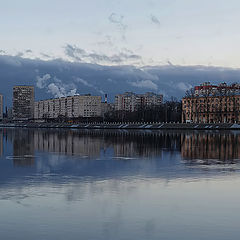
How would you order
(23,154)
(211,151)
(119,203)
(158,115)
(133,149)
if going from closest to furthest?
(119,203), (23,154), (211,151), (133,149), (158,115)

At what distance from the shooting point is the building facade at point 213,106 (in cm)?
12600

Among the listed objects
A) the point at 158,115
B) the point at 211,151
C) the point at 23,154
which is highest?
the point at 158,115

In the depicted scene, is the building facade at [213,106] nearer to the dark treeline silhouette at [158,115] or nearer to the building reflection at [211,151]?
the dark treeline silhouette at [158,115]

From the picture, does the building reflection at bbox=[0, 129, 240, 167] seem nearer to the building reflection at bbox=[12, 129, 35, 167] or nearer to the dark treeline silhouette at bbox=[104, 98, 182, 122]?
the building reflection at bbox=[12, 129, 35, 167]

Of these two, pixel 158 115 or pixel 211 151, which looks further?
pixel 158 115

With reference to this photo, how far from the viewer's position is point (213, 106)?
129m

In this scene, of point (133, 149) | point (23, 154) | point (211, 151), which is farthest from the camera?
point (133, 149)

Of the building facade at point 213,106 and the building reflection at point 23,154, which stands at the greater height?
the building facade at point 213,106

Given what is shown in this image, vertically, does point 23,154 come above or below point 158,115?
below

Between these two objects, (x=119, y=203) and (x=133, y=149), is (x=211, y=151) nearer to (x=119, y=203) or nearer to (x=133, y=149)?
(x=133, y=149)

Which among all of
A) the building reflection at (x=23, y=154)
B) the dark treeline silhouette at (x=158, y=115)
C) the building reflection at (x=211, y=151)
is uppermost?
the dark treeline silhouette at (x=158, y=115)

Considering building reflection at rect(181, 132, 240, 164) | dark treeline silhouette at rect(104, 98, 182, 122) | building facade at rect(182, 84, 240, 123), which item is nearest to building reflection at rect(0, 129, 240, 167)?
building reflection at rect(181, 132, 240, 164)

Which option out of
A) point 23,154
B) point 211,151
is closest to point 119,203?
point 23,154

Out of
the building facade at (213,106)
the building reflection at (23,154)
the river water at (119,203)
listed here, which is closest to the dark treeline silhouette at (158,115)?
the building facade at (213,106)
